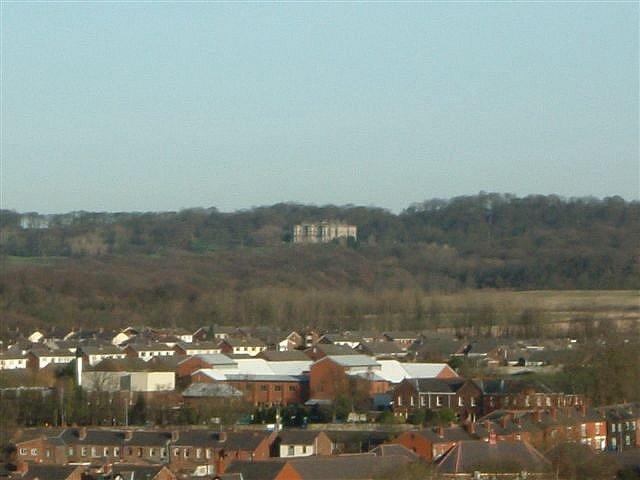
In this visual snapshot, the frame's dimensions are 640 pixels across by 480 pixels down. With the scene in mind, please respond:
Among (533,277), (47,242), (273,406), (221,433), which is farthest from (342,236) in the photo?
(221,433)

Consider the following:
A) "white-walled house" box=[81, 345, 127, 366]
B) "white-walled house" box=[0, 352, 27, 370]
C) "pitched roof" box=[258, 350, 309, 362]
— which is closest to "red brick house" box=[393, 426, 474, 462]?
"pitched roof" box=[258, 350, 309, 362]

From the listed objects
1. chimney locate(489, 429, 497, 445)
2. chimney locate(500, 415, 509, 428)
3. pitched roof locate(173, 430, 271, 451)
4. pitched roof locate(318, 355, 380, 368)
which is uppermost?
pitched roof locate(318, 355, 380, 368)

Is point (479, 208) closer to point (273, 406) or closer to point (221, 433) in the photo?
point (273, 406)

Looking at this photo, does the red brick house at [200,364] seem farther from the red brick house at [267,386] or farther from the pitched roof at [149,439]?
the pitched roof at [149,439]

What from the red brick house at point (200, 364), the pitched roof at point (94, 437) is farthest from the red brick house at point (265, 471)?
the red brick house at point (200, 364)

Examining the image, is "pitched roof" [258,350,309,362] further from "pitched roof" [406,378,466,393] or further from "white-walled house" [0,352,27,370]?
"pitched roof" [406,378,466,393]
